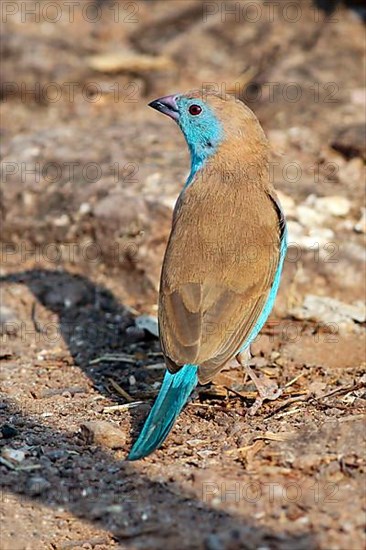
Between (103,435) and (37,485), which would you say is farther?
(103,435)

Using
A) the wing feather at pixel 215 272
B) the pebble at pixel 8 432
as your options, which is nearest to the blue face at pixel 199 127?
the wing feather at pixel 215 272

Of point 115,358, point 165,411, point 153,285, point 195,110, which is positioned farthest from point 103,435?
point 153,285

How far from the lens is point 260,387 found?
207 inches

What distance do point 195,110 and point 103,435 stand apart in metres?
1.99

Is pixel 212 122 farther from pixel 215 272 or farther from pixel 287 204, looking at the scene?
pixel 287 204

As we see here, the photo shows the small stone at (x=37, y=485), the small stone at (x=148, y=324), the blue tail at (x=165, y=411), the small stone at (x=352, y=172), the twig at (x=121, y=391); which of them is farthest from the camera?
the small stone at (x=352, y=172)

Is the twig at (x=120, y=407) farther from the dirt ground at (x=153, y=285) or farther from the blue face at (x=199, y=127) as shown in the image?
the blue face at (x=199, y=127)

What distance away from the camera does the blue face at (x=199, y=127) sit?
5699 millimetres

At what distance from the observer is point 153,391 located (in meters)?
5.48

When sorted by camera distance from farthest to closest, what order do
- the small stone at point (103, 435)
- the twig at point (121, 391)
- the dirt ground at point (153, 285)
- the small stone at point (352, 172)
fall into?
the small stone at point (352, 172), the twig at point (121, 391), the small stone at point (103, 435), the dirt ground at point (153, 285)

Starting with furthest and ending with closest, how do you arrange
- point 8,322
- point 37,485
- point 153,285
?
1. point 153,285
2. point 8,322
3. point 37,485

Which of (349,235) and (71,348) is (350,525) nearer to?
(71,348)

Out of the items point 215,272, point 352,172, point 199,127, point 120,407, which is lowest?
point 120,407

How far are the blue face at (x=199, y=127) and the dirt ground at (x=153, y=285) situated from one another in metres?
1.06
